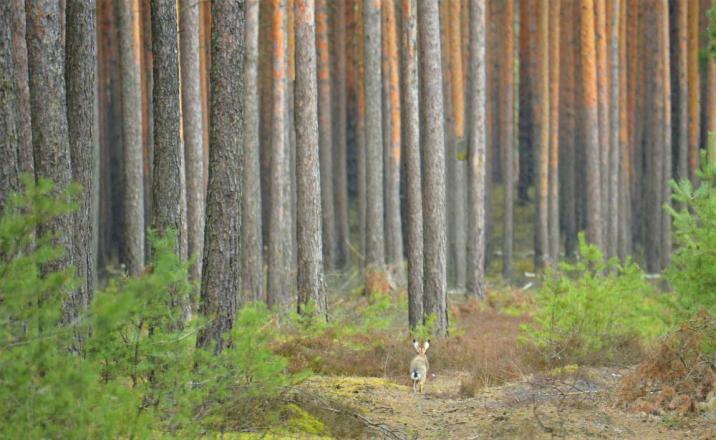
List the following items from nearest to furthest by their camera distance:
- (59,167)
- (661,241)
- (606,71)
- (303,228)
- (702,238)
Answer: (59,167)
(702,238)
(303,228)
(606,71)
(661,241)

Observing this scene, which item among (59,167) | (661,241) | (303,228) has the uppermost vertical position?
(59,167)

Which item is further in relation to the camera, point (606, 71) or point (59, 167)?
point (606, 71)

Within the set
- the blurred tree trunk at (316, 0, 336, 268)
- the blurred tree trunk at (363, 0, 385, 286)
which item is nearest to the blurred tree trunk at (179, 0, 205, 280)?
the blurred tree trunk at (363, 0, 385, 286)

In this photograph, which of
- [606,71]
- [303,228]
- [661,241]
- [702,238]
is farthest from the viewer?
[661,241]

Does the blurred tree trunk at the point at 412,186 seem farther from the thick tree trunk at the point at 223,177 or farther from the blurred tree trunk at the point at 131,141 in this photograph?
the thick tree trunk at the point at 223,177

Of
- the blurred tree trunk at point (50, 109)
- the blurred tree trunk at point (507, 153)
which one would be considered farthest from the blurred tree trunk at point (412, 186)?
the blurred tree trunk at point (507, 153)

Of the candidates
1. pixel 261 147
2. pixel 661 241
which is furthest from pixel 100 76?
pixel 661 241

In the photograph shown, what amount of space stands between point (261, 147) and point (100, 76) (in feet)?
19.6

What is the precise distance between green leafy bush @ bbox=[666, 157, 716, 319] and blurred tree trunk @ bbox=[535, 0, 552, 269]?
15382 mm

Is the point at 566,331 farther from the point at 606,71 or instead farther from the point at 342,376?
the point at 606,71

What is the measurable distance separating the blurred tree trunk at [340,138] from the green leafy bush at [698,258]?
1822cm

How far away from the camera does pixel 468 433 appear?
37.5 feet

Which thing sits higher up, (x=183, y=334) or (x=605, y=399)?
(x=183, y=334)

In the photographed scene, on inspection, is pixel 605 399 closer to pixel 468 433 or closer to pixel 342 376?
pixel 468 433
